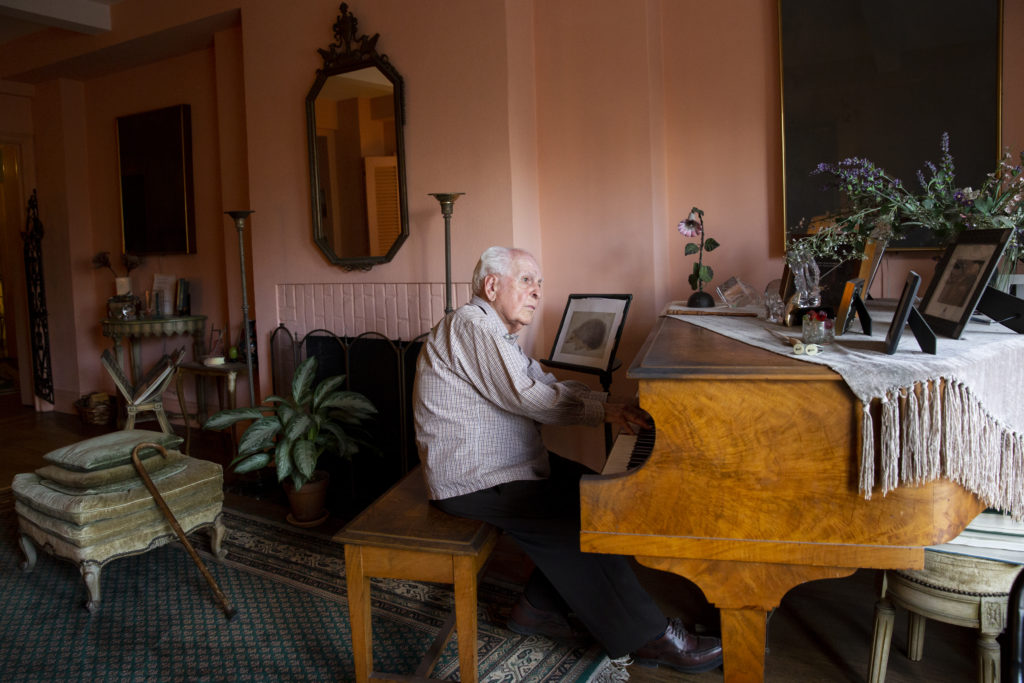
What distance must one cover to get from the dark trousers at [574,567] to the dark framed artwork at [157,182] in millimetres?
3963

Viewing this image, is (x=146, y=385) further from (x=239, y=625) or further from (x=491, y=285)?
(x=491, y=285)

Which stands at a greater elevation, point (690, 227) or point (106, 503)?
point (690, 227)

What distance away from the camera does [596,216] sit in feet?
10.9

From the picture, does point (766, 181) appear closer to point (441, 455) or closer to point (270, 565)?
point (441, 455)

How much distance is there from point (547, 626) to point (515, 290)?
111 cm

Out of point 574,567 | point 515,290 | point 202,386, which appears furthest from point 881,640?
point 202,386

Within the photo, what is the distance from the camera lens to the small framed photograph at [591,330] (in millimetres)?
2805

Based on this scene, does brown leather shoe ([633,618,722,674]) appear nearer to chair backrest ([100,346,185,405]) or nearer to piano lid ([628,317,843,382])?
piano lid ([628,317,843,382])

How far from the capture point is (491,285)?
2178 millimetres

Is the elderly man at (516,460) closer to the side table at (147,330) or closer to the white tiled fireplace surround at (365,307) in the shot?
the white tiled fireplace surround at (365,307)

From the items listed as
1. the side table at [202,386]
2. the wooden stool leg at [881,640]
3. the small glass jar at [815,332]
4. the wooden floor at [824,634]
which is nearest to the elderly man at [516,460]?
the wooden floor at [824,634]

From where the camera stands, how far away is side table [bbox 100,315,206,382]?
4.90 metres

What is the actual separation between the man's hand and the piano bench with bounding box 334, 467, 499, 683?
1.58ft

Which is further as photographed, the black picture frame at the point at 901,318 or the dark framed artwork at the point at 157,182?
the dark framed artwork at the point at 157,182
